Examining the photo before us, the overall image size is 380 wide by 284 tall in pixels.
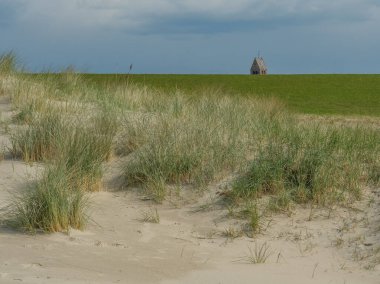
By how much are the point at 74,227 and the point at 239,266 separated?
71.7 inches

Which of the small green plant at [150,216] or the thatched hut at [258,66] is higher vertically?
the thatched hut at [258,66]

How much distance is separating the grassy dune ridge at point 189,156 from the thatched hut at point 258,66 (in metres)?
34.0

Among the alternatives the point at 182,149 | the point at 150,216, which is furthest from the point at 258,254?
the point at 182,149

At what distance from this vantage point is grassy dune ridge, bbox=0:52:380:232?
7270mm

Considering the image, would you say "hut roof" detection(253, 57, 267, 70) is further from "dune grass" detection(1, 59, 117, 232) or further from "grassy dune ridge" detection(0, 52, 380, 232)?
"grassy dune ridge" detection(0, 52, 380, 232)

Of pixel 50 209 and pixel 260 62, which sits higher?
pixel 260 62

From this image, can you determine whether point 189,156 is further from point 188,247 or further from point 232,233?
point 188,247

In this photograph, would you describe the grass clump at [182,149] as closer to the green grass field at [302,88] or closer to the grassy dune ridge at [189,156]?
the grassy dune ridge at [189,156]

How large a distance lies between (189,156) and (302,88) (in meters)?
17.6

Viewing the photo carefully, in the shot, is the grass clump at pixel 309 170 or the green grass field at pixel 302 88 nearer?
the grass clump at pixel 309 170

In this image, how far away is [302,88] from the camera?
83.6 feet

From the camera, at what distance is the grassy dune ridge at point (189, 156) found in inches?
286

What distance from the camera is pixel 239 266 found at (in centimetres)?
629

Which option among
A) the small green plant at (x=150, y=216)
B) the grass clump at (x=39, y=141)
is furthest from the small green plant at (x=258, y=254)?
the grass clump at (x=39, y=141)
